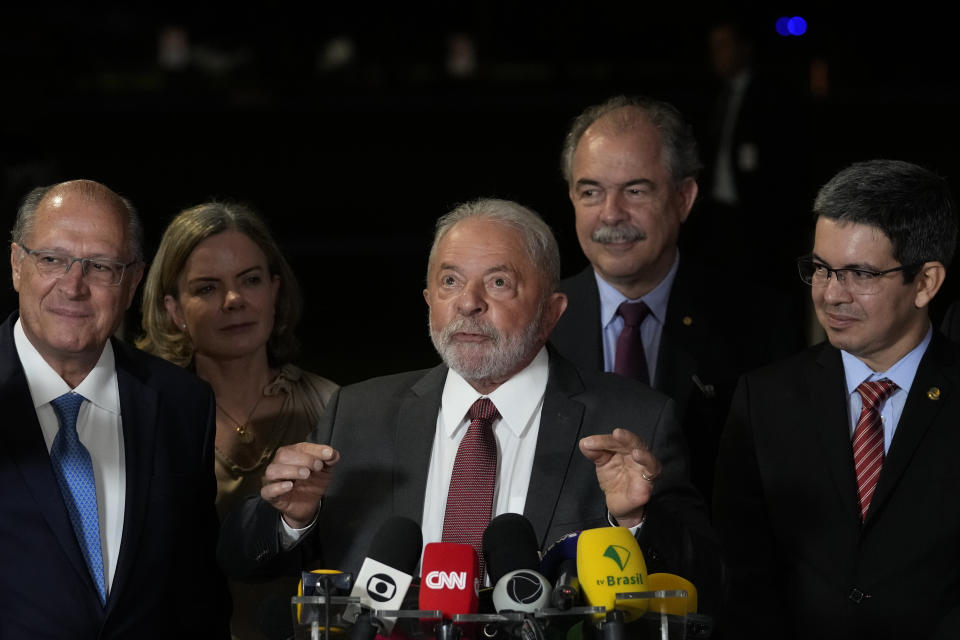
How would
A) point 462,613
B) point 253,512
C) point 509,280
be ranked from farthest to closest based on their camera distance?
point 509,280 → point 253,512 → point 462,613

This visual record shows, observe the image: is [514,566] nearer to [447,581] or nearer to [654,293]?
[447,581]

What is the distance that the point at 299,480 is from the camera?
8.28ft

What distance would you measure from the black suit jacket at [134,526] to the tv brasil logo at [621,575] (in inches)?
41.4

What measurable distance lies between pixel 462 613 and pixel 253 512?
2.46ft

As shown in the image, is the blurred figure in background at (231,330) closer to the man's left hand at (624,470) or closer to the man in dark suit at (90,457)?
the man in dark suit at (90,457)

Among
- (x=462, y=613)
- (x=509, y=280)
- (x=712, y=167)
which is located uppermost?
(x=712, y=167)

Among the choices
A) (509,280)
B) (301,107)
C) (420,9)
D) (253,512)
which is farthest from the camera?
(420,9)

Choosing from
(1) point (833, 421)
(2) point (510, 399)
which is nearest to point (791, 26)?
(1) point (833, 421)

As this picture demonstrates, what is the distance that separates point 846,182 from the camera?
2.99m

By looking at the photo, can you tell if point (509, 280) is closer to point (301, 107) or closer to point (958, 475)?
point (958, 475)

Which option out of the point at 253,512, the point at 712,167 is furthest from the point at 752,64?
the point at 253,512

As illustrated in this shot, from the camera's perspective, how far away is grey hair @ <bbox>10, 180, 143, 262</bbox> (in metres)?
2.80

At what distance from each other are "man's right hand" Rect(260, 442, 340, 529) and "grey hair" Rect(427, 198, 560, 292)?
59cm

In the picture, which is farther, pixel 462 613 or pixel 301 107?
pixel 301 107
